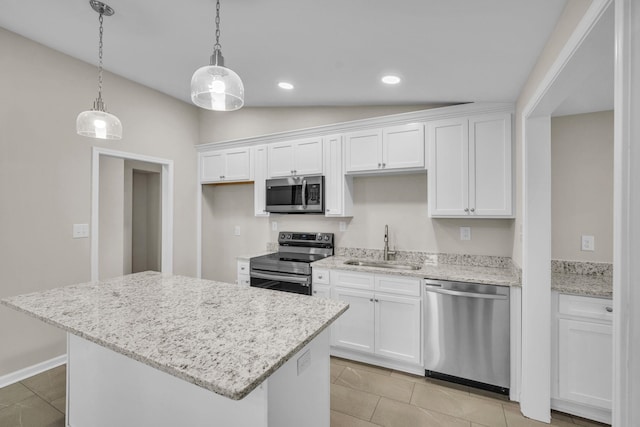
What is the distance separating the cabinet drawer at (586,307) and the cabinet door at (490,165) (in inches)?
29.8

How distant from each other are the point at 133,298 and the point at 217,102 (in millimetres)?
1182

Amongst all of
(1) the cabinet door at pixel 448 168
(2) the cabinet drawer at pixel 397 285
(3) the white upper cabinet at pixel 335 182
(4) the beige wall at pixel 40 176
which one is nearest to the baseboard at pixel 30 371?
(4) the beige wall at pixel 40 176

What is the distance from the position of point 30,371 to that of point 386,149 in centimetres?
373

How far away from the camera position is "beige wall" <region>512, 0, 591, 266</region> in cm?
132

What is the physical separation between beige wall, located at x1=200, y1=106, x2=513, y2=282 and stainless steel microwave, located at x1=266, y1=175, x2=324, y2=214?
0.36 m

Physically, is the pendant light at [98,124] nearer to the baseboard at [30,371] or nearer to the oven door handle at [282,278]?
the oven door handle at [282,278]

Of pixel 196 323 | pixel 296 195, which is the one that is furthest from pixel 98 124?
pixel 296 195

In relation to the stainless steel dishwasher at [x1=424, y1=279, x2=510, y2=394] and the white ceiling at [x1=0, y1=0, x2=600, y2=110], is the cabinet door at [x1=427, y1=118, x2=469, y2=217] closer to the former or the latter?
the white ceiling at [x1=0, y1=0, x2=600, y2=110]

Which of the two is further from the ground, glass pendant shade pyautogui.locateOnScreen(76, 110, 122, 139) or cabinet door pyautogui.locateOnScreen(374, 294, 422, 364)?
glass pendant shade pyautogui.locateOnScreen(76, 110, 122, 139)

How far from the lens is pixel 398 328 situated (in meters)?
2.66

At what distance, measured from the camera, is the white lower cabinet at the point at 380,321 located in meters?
2.61

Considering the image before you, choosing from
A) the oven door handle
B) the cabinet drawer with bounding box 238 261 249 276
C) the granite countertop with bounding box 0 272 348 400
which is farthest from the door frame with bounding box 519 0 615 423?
the cabinet drawer with bounding box 238 261 249 276

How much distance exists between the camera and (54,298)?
5.56ft

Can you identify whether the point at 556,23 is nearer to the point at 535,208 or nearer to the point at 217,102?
the point at 535,208
